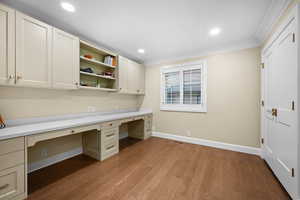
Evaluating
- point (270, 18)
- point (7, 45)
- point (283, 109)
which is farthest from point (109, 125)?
point (270, 18)

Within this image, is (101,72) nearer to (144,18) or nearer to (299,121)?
(144,18)

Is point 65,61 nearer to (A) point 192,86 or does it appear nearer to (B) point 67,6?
(B) point 67,6

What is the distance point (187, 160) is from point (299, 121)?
170 centimetres

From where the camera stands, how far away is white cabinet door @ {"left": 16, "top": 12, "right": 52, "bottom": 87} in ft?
5.10

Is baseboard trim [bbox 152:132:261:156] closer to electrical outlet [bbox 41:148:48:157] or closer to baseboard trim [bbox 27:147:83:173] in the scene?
baseboard trim [bbox 27:147:83:173]

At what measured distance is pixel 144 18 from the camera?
1901 mm

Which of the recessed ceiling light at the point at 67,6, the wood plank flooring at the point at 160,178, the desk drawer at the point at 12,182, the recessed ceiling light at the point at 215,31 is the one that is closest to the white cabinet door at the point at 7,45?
the recessed ceiling light at the point at 67,6

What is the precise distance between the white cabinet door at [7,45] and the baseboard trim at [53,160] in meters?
1.40

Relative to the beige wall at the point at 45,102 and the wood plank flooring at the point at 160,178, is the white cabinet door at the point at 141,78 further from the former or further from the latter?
the wood plank flooring at the point at 160,178

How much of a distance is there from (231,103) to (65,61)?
3576 millimetres

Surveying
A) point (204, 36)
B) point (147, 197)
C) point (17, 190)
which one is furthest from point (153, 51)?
point (17, 190)

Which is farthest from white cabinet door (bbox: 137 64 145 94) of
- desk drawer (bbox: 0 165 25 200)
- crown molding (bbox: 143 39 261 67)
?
desk drawer (bbox: 0 165 25 200)

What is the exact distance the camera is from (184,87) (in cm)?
344

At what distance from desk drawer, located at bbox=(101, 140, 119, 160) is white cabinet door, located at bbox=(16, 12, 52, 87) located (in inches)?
58.1
